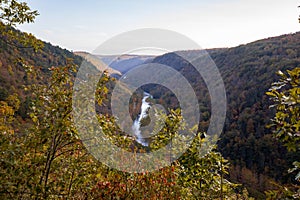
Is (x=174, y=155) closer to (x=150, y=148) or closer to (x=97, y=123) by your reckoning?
(x=150, y=148)

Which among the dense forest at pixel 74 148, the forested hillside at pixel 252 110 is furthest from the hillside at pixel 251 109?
the dense forest at pixel 74 148

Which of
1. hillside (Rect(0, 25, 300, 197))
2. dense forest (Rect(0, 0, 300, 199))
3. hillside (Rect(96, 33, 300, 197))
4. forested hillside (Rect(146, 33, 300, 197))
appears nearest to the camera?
dense forest (Rect(0, 0, 300, 199))

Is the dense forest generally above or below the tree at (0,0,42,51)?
below

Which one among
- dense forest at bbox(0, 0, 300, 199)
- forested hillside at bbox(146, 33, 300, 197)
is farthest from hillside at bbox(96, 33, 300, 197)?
dense forest at bbox(0, 0, 300, 199)

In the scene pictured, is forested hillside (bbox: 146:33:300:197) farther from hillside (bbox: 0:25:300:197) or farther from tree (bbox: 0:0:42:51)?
tree (bbox: 0:0:42:51)

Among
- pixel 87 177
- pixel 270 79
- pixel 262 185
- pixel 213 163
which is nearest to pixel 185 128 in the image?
pixel 213 163

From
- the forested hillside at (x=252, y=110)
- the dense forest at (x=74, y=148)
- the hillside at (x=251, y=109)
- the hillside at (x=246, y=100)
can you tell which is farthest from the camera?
the forested hillside at (x=252, y=110)

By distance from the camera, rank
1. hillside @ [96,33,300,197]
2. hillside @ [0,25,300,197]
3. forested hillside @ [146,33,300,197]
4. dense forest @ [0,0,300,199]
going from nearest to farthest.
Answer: dense forest @ [0,0,300,199]
hillside @ [0,25,300,197]
hillside @ [96,33,300,197]
forested hillside @ [146,33,300,197]

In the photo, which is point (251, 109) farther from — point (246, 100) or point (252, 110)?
point (246, 100)

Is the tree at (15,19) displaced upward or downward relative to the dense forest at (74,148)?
upward

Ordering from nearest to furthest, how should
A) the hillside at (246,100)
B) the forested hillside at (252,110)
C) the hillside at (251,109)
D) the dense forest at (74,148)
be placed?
the dense forest at (74,148)
the hillside at (246,100)
the hillside at (251,109)
the forested hillside at (252,110)

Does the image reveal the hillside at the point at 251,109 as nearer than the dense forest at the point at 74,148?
No

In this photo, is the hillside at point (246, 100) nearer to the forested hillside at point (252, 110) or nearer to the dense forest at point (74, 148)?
the forested hillside at point (252, 110)
